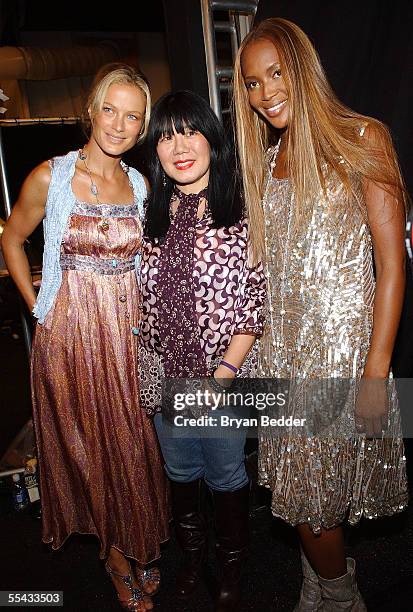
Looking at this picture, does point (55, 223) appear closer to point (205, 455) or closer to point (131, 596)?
point (205, 455)

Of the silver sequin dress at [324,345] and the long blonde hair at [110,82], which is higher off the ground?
the long blonde hair at [110,82]

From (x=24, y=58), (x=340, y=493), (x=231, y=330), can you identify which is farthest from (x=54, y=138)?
(x=340, y=493)

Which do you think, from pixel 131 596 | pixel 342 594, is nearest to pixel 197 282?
pixel 342 594

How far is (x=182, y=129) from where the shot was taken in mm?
1736

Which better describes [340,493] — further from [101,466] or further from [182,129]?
[182,129]

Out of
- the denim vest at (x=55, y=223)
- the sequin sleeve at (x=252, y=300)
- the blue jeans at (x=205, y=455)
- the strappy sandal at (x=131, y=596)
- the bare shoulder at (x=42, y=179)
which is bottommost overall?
the strappy sandal at (x=131, y=596)

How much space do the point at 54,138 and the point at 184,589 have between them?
434 centimetres

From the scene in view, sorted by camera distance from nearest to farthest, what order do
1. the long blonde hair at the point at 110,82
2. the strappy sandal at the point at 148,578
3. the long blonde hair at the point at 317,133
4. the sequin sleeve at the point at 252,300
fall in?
the long blonde hair at the point at 317,133 → the sequin sleeve at the point at 252,300 → the long blonde hair at the point at 110,82 → the strappy sandal at the point at 148,578

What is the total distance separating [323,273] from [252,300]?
0.72 feet

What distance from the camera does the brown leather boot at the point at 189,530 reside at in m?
2.03

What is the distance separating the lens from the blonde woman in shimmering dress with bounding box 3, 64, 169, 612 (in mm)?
1945

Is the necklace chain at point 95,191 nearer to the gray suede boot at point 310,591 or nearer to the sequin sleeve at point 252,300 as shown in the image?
the sequin sleeve at point 252,300

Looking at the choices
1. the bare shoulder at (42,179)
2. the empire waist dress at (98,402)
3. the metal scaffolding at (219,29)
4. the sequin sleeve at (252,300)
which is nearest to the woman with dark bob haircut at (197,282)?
the sequin sleeve at (252,300)

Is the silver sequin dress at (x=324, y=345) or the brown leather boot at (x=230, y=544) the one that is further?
the brown leather boot at (x=230, y=544)
